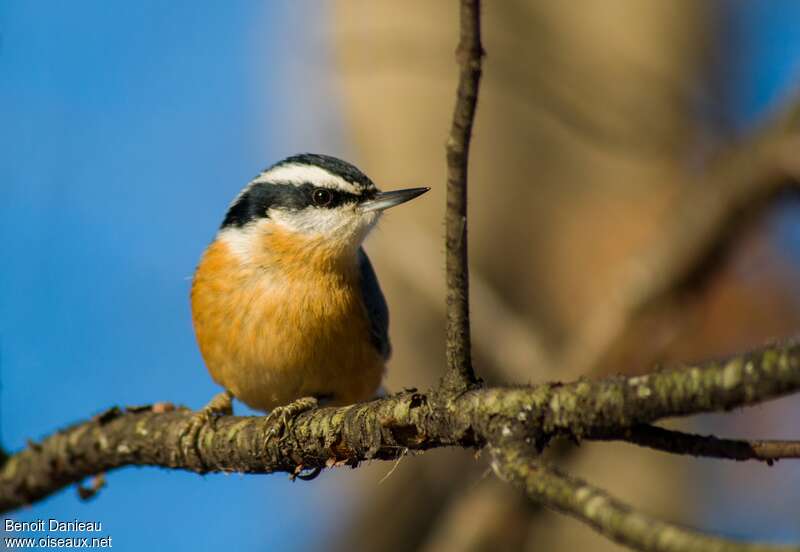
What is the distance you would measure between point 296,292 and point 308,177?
29.0 inches

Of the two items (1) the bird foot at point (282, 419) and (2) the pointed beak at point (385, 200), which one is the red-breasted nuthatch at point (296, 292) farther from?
(1) the bird foot at point (282, 419)

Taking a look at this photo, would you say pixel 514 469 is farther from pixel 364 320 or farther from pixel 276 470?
pixel 364 320

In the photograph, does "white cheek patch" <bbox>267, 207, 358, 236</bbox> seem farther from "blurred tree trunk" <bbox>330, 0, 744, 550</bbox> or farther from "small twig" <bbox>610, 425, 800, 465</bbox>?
"small twig" <bbox>610, 425, 800, 465</bbox>

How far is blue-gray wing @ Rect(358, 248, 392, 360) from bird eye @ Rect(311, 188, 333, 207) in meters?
0.31

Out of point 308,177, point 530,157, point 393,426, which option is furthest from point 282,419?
point 530,157

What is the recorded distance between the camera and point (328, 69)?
7121 mm

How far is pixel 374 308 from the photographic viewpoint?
4.33 metres

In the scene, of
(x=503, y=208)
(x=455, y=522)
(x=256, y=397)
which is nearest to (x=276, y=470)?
(x=256, y=397)

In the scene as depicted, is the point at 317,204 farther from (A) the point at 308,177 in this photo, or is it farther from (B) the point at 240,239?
(B) the point at 240,239

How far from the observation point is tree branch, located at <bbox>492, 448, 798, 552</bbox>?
1.41 metres

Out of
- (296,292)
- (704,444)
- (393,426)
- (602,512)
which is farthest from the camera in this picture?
(296,292)

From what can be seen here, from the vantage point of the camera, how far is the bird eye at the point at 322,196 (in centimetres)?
441

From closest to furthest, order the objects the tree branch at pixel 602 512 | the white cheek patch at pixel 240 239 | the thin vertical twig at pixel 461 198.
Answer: the tree branch at pixel 602 512 → the thin vertical twig at pixel 461 198 → the white cheek patch at pixel 240 239

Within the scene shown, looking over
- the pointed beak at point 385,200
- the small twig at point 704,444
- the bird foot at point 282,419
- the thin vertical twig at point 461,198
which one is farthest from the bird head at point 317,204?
the small twig at point 704,444
